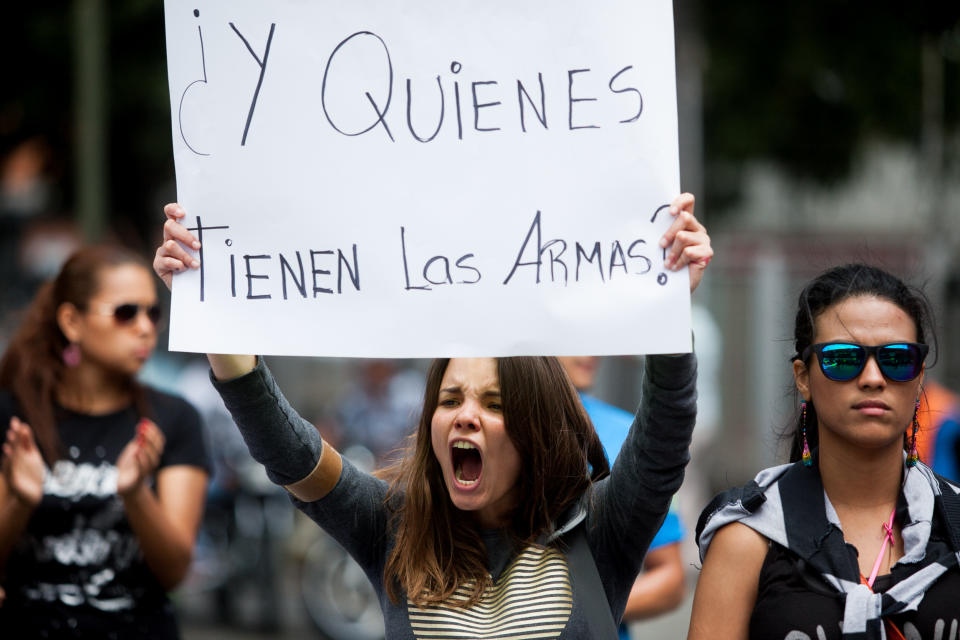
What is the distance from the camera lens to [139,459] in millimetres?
3305

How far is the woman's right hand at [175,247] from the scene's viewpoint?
2.55 meters

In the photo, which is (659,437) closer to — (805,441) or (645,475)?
(645,475)

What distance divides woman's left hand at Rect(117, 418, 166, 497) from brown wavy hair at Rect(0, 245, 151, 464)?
0.17 metres

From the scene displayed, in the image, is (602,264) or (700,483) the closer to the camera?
(602,264)

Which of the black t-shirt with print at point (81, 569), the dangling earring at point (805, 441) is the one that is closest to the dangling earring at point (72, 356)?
the black t-shirt with print at point (81, 569)

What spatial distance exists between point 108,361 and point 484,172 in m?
1.53

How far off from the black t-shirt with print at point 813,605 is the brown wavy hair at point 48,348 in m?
1.93

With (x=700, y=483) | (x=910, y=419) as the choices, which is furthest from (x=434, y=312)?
(x=700, y=483)

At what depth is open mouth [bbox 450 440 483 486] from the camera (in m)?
2.57

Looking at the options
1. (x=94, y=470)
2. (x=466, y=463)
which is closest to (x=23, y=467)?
(x=94, y=470)

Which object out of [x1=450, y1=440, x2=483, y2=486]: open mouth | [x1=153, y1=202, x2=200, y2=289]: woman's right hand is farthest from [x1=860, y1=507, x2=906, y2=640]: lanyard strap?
[x1=153, y1=202, x2=200, y2=289]: woman's right hand

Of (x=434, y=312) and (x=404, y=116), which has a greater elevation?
(x=404, y=116)

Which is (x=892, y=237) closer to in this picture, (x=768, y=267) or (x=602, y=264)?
(x=768, y=267)

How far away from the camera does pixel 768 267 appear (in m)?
9.11
